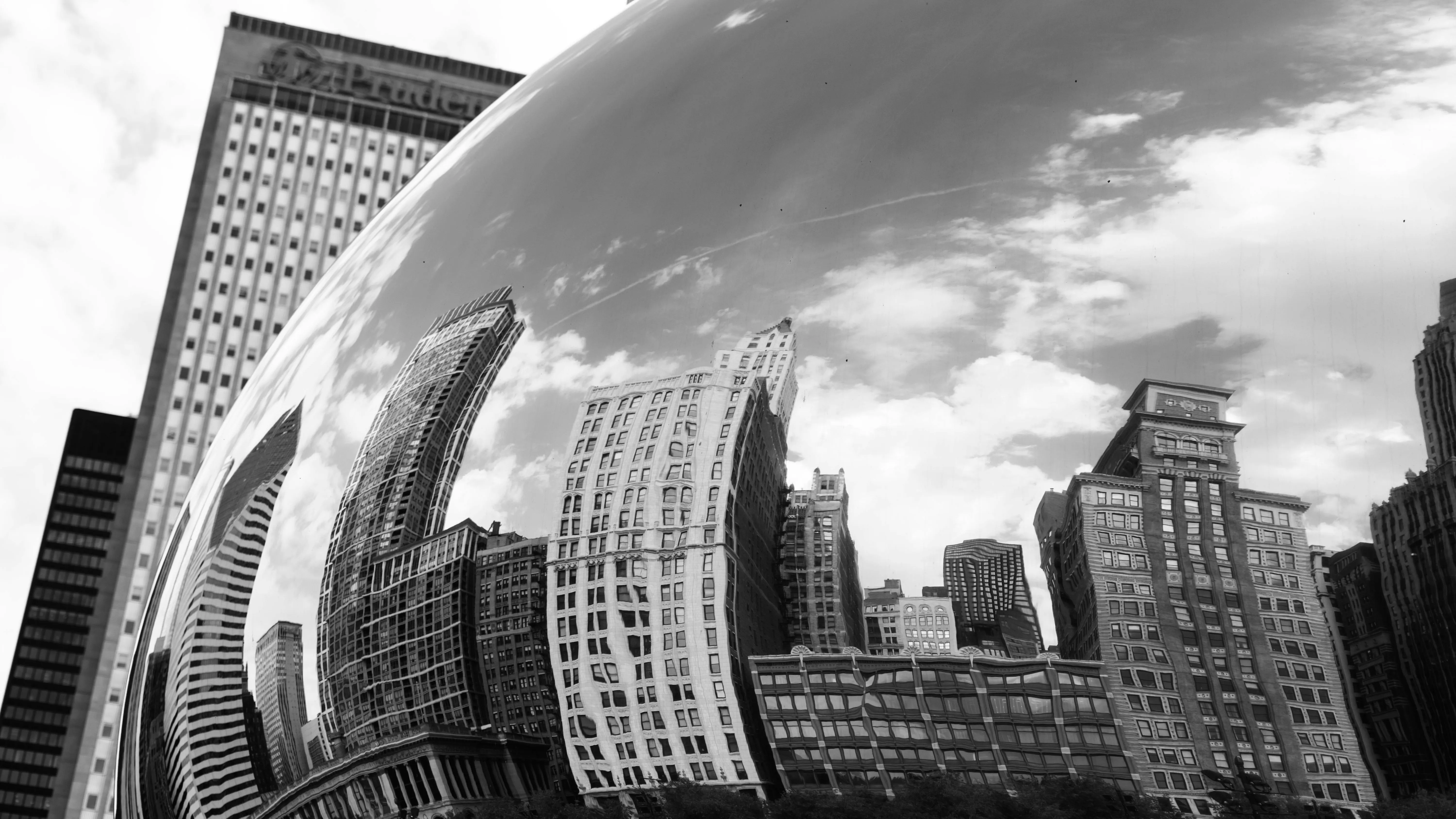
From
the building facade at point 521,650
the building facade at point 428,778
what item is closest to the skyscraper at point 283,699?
the building facade at point 428,778

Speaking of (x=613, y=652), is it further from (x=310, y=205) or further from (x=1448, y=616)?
(x=310, y=205)

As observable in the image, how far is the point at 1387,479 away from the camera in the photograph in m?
1.82

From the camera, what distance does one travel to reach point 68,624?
84.5 m

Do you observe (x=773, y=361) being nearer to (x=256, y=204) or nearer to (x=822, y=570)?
(x=822, y=570)

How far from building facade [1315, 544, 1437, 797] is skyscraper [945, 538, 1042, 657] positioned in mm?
387

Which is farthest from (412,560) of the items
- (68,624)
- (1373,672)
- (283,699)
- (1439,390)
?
(68,624)

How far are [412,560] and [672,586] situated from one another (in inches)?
19.6

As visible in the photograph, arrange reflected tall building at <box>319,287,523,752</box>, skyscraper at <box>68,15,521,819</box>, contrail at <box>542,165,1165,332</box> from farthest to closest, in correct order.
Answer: skyscraper at <box>68,15,521,819</box>, reflected tall building at <box>319,287,523,752</box>, contrail at <box>542,165,1165,332</box>

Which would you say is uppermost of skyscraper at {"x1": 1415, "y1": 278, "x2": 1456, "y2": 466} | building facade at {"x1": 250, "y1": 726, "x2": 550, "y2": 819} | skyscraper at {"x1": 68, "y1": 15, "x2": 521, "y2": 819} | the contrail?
skyscraper at {"x1": 68, "y1": 15, "x2": 521, "y2": 819}

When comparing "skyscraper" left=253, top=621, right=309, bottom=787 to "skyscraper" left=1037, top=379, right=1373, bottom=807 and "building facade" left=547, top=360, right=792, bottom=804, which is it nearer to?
"building facade" left=547, top=360, right=792, bottom=804

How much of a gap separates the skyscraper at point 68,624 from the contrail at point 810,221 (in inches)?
3039

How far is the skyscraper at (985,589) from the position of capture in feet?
6.08

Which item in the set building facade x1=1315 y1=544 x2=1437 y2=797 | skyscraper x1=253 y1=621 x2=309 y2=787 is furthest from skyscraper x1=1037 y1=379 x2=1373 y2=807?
skyscraper x1=253 y1=621 x2=309 y2=787

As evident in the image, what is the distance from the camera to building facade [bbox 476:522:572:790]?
80.8 inches
